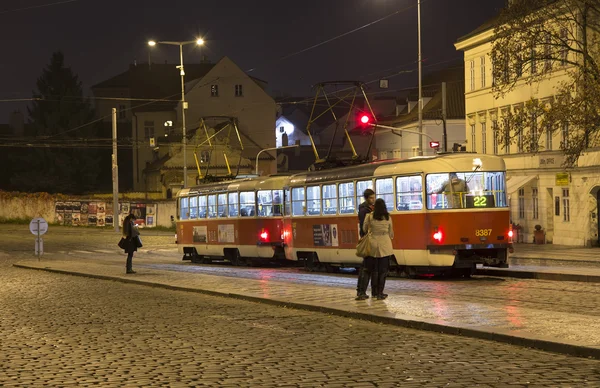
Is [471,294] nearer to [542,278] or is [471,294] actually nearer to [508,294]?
[508,294]

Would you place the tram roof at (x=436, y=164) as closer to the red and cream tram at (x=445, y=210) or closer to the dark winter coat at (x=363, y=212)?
the red and cream tram at (x=445, y=210)

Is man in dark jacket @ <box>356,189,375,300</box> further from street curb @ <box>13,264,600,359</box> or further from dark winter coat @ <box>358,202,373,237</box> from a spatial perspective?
street curb @ <box>13,264,600,359</box>

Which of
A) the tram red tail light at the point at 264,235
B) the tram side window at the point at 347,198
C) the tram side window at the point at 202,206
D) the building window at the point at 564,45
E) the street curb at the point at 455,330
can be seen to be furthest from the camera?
the tram side window at the point at 202,206

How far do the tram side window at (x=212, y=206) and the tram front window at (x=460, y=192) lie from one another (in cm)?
1444

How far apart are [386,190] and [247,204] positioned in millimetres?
9900

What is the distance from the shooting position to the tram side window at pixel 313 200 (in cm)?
3070

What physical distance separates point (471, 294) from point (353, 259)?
804cm

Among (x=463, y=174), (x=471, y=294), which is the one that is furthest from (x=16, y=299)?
(x=463, y=174)

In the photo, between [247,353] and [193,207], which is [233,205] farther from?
[247,353]

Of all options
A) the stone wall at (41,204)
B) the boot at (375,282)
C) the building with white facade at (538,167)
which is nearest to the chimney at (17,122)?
the stone wall at (41,204)

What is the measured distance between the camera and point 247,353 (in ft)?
40.0

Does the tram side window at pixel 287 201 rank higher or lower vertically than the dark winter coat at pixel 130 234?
higher

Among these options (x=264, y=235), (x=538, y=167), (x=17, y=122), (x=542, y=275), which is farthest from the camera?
(x=17, y=122)

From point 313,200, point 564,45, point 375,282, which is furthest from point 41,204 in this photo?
point 375,282
